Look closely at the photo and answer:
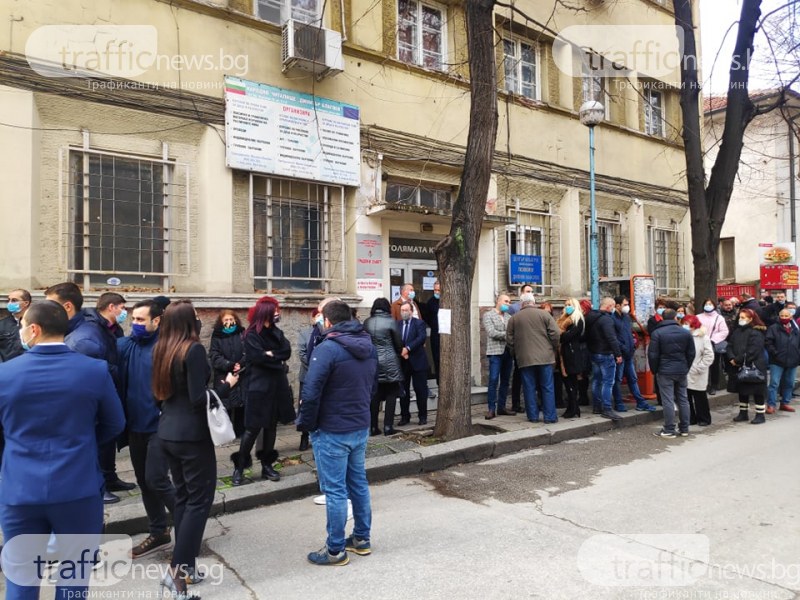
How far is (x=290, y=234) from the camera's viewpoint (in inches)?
345

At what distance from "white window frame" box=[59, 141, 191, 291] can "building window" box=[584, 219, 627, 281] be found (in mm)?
9254

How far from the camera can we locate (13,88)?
658 cm

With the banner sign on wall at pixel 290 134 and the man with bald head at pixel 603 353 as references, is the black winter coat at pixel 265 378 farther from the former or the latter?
the man with bald head at pixel 603 353

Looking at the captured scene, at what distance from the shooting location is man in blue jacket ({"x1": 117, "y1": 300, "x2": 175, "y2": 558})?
4289 millimetres

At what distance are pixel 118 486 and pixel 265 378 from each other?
5.52 feet

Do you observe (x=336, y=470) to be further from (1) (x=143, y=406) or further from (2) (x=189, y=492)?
(1) (x=143, y=406)

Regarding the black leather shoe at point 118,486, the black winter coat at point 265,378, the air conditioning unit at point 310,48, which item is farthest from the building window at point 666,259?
the black leather shoe at point 118,486

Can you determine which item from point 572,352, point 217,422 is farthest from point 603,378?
point 217,422

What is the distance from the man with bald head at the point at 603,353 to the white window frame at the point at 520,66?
5.29 meters

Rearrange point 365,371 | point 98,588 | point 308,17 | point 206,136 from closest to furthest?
point 98,588 → point 365,371 → point 206,136 → point 308,17

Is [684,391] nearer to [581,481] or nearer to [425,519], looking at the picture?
[581,481]

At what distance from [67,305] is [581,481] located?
4991mm

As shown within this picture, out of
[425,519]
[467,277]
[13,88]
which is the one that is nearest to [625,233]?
[467,277]

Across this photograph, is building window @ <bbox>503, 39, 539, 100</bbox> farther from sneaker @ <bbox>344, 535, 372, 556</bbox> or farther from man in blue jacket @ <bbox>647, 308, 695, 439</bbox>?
sneaker @ <bbox>344, 535, 372, 556</bbox>
